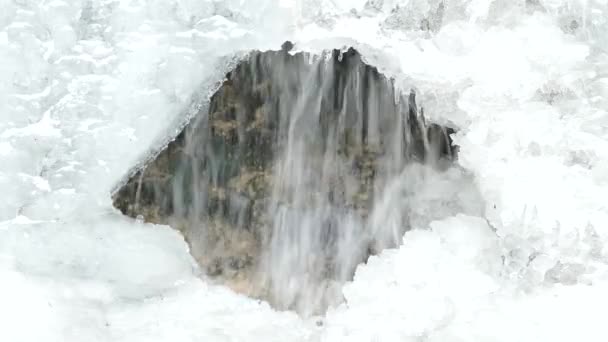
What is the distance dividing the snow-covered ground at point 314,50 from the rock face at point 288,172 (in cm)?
49

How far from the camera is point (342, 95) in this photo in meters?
3.73

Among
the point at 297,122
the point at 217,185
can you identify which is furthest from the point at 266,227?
the point at 297,122

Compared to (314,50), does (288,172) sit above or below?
below

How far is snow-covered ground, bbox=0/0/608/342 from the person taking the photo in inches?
109

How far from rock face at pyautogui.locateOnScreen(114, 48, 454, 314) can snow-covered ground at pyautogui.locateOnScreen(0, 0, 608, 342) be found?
0.49m

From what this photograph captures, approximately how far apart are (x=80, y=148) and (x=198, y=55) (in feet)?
2.04

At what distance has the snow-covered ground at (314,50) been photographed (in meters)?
2.77

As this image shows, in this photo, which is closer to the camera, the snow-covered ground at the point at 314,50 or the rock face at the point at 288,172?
the snow-covered ground at the point at 314,50

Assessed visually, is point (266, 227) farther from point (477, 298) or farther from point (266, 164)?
point (477, 298)

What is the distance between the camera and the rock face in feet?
12.1

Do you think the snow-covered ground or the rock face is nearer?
the snow-covered ground

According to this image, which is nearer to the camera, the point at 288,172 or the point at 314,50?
the point at 314,50

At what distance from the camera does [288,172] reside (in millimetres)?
3936

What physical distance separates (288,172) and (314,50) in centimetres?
93
